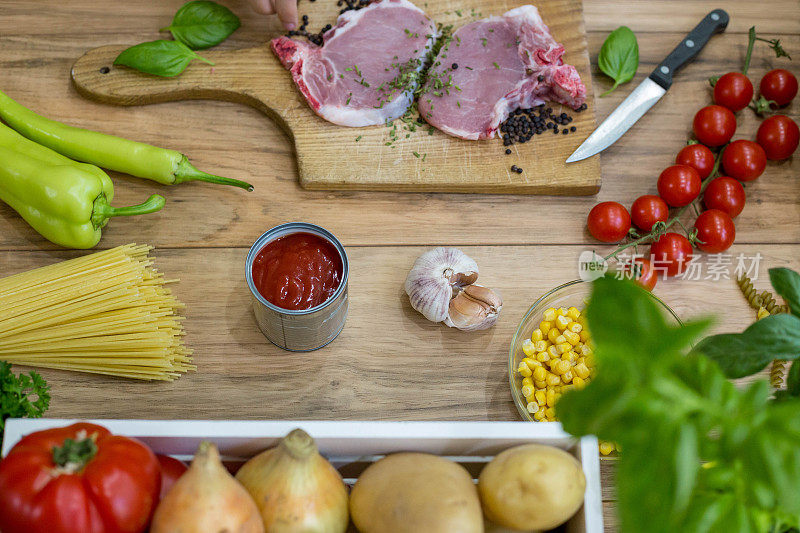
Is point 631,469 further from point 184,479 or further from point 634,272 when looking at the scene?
point 634,272

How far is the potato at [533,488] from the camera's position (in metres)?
0.71

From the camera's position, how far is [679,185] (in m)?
1.31

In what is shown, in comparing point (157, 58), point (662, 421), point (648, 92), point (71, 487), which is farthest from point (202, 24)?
point (662, 421)

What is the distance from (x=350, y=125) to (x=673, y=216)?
0.71 m

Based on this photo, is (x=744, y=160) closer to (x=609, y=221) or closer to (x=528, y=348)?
(x=609, y=221)

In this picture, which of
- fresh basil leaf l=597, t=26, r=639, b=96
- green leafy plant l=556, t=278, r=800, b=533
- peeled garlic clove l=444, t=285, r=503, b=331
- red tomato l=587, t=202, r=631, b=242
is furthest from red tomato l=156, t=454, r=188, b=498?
fresh basil leaf l=597, t=26, r=639, b=96

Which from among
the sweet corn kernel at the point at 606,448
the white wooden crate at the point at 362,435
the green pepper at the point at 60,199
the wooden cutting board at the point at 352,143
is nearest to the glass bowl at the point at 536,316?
the sweet corn kernel at the point at 606,448

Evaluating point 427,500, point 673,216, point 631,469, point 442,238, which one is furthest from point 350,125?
point 631,469

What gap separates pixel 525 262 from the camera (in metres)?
1.31

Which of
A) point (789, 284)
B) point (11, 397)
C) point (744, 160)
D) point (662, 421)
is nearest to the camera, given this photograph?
point (662, 421)

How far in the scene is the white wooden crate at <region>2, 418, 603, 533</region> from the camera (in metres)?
0.77

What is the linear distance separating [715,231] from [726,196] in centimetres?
9

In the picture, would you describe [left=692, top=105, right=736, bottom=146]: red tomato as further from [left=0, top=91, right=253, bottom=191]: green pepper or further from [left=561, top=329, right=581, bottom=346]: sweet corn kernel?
[left=0, top=91, right=253, bottom=191]: green pepper

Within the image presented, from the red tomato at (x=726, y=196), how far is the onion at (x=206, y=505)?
1.12m
